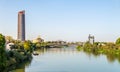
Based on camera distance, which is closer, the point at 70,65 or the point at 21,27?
the point at 70,65

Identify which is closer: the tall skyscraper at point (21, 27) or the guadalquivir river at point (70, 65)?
the guadalquivir river at point (70, 65)

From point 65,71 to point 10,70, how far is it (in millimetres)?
4878

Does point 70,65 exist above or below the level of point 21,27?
below

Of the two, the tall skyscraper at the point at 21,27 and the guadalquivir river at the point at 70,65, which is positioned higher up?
the tall skyscraper at the point at 21,27

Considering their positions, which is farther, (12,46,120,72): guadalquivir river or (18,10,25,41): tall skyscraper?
(18,10,25,41): tall skyscraper

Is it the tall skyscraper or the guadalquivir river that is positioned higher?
the tall skyscraper

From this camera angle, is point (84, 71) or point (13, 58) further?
point (13, 58)

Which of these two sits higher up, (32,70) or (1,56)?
(1,56)

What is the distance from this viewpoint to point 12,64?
2619cm

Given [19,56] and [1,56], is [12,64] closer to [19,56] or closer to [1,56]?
[19,56]

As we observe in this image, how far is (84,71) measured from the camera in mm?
24469

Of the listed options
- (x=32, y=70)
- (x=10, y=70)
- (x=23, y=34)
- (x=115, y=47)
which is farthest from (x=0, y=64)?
(x=23, y=34)

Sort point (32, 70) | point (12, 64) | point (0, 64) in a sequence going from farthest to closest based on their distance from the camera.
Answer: point (12, 64), point (32, 70), point (0, 64)

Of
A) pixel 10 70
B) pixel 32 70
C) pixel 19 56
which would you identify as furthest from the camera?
pixel 19 56
